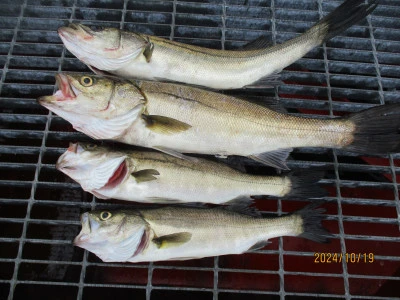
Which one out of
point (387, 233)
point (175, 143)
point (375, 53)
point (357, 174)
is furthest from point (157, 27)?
point (387, 233)

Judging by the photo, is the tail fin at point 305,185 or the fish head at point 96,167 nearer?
the fish head at point 96,167

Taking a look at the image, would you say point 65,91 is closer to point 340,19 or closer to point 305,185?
point 305,185

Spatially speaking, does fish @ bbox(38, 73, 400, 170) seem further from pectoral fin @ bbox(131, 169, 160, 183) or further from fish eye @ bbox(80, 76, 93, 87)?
pectoral fin @ bbox(131, 169, 160, 183)

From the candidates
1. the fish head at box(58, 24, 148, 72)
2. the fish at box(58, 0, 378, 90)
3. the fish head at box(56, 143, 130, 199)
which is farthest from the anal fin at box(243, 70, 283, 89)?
the fish head at box(56, 143, 130, 199)

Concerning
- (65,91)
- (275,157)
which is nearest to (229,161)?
(275,157)

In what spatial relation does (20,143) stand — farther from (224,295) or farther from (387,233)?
(387,233)

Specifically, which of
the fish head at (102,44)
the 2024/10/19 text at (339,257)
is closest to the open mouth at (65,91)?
the fish head at (102,44)

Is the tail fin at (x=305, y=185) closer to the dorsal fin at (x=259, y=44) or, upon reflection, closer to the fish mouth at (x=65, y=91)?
the dorsal fin at (x=259, y=44)
